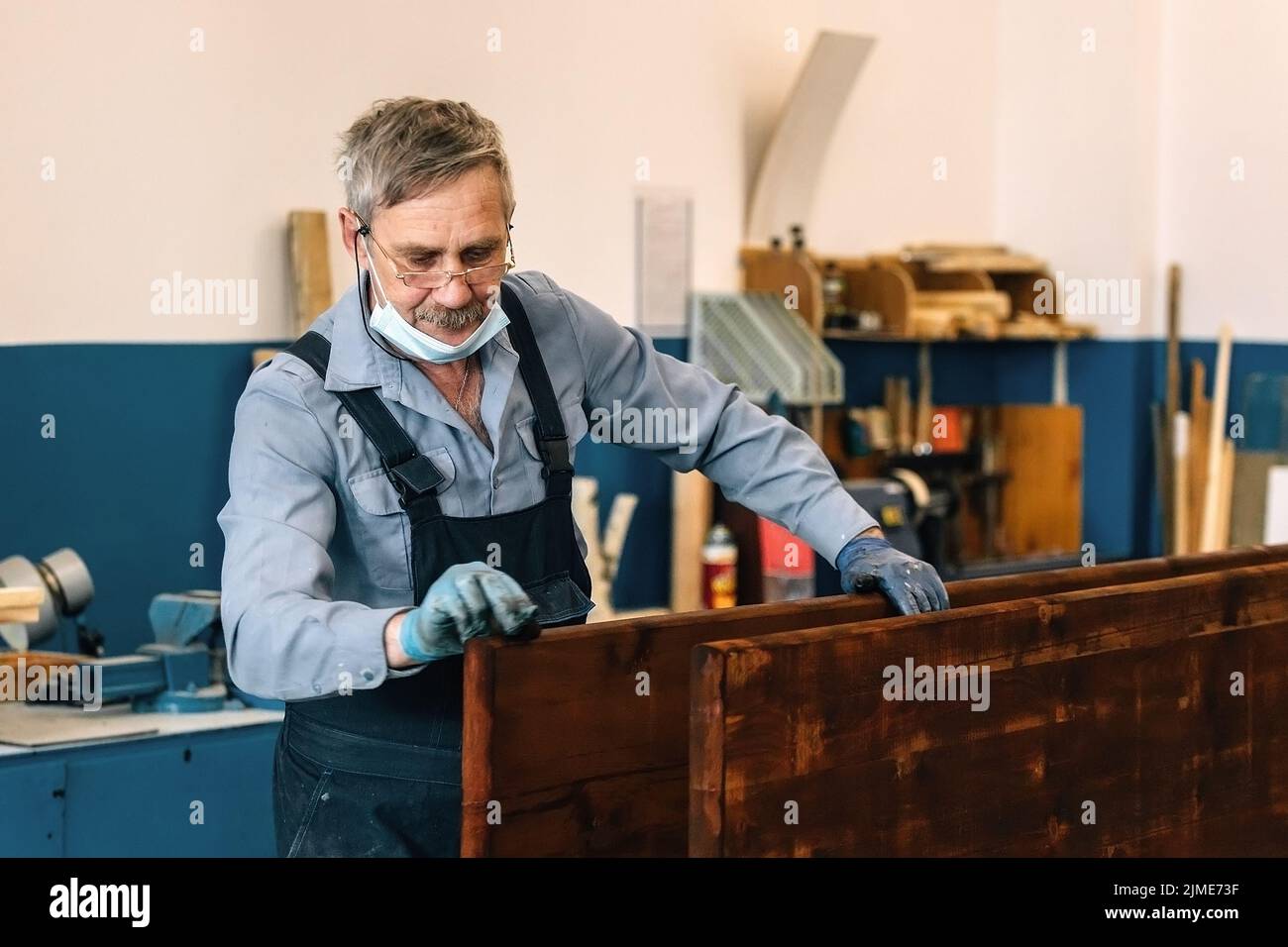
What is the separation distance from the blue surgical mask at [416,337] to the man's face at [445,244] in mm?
11

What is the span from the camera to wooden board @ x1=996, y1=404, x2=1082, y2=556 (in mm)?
6293

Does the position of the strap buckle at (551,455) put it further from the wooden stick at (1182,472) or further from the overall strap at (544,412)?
the wooden stick at (1182,472)

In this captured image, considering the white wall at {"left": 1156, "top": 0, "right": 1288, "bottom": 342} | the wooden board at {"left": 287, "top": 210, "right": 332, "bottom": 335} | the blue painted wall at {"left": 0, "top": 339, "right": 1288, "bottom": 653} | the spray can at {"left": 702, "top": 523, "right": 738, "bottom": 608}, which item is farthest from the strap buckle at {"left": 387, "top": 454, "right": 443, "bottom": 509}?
the white wall at {"left": 1156, "top": 0, "right": 1288, "bottom": 342}

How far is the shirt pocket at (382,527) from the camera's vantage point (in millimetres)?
2223

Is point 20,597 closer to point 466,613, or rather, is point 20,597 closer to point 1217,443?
point 466,613

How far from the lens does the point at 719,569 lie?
17.7 feet

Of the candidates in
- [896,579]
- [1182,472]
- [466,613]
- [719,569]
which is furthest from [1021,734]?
[1182,472]

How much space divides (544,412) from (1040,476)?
435cm

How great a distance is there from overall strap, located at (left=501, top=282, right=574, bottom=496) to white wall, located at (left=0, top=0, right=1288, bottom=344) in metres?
2.05

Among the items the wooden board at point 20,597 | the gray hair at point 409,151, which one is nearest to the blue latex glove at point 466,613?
the gray hair at point 409,151

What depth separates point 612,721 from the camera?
6.70 feet
